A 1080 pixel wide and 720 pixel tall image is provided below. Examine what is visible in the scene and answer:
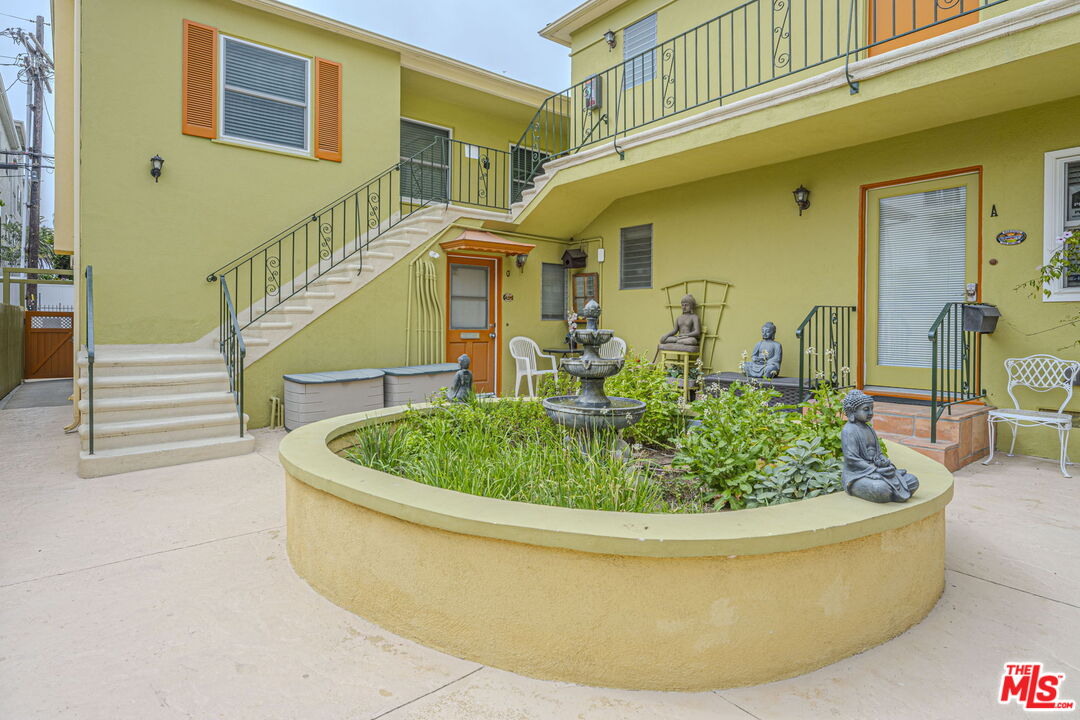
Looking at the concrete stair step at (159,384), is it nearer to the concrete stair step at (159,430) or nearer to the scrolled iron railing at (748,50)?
the concrete stair step at (159,430)

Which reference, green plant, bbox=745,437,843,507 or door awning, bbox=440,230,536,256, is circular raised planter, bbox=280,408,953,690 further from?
door awning, bbox=440,230,536,256

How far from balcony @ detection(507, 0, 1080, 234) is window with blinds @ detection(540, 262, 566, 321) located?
27.8 inches

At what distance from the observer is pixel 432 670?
198 cm

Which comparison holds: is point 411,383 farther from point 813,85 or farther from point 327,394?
point 813,85

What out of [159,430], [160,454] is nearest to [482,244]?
[159,430]

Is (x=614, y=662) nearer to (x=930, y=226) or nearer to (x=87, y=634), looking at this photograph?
(x=87, y=634)

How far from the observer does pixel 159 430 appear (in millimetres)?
4980

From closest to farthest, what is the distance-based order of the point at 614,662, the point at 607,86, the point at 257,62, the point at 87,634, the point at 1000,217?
the point at 614,662
the point at 87,634
the point at 1000,217
the point at 257,62
the point at 607,86

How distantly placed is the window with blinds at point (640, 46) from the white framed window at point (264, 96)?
4349 millimetres

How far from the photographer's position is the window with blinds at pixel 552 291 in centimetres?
914

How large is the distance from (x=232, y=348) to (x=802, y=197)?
6.48 m

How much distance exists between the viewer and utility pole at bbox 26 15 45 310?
13766 mm

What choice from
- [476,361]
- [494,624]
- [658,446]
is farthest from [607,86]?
[494,624]

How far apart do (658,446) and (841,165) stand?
4.28 metres
